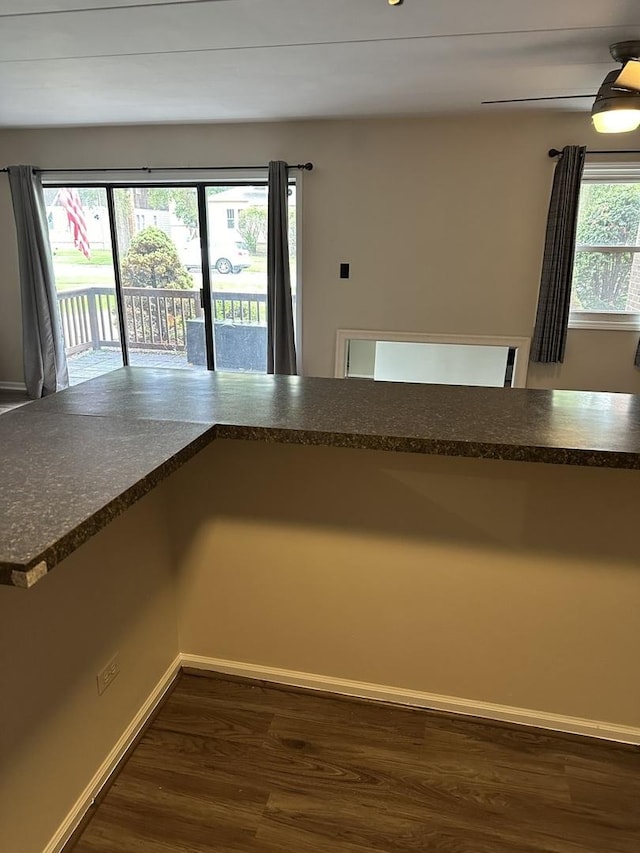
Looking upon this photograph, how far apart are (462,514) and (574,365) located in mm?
3377

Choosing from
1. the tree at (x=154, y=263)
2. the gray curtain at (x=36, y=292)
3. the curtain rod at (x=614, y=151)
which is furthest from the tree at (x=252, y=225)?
the curtain rod at (x=614, y=151)

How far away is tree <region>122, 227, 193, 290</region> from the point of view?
502 cm

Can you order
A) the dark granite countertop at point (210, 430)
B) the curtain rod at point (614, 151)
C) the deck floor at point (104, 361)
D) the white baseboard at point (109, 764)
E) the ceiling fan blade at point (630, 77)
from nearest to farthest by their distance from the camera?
the dark granite countertop at point (210, 430) < the white baseboard at point (109, 764) < the ceiling fan blade at point (630, 77) < the curtain rod at point (614, 151) < the deck floor at point (104, 361)

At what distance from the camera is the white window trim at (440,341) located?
446 centimetres

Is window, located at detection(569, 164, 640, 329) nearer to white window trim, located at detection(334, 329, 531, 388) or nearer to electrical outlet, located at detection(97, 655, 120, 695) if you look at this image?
white window trim, located at detection(334, 329, 531, 388)

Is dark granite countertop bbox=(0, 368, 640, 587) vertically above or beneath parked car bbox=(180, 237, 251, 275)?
beneath

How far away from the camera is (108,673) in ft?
5.04

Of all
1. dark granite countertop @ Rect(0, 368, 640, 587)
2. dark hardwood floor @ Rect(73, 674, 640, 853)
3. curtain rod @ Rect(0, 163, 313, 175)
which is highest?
curtain rod @ Rect(0, 163, 313, 175)

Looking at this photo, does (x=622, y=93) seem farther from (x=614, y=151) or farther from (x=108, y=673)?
Answer: (x=108, y=673)

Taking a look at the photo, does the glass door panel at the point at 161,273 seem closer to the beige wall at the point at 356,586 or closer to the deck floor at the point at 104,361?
the deck floor at the point at 104,361

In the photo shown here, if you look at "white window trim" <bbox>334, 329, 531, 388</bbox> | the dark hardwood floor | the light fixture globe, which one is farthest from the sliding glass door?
the dark hardwood floor

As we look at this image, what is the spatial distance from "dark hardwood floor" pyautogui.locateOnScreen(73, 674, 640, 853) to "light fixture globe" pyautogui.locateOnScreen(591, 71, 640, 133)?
2779 mm

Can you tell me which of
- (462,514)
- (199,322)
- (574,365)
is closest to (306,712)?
(462,514)

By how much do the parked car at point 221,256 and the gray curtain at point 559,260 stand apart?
2501 mm
